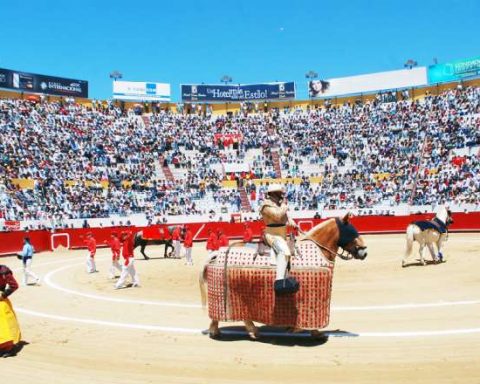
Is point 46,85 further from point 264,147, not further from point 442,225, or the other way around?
point 442,225

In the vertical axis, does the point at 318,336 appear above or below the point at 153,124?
below

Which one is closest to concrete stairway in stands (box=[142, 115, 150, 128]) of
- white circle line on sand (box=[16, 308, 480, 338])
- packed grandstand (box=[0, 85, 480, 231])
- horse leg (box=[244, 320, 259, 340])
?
packed grandstand (box=[0, 85, 480, 231])

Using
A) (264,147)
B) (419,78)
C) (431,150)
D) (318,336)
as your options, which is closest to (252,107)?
(264,147)

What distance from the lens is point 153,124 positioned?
4531cm

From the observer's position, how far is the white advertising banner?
4472 cm

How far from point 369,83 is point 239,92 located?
12192 millimetres

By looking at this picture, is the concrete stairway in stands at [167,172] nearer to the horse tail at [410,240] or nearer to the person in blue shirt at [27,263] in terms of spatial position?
the person in blue shirt at [27,263]

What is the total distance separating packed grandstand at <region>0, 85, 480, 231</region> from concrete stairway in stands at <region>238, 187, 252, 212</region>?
0.24 ft

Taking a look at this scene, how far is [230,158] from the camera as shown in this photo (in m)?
42.2

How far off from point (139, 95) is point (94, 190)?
1650cm

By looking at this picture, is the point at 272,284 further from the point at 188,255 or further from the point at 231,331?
the point at 188,255

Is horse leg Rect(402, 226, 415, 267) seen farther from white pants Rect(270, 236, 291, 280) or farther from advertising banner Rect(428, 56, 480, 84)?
advertising banner Rect(428, 56, 480, 84)

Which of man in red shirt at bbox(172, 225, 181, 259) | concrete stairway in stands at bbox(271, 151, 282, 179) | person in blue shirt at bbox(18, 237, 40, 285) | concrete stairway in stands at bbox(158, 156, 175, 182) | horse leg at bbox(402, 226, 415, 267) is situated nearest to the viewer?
person in blue shirt at bbox(18, 237, 40, 285)

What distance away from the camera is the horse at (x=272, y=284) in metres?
6.92
